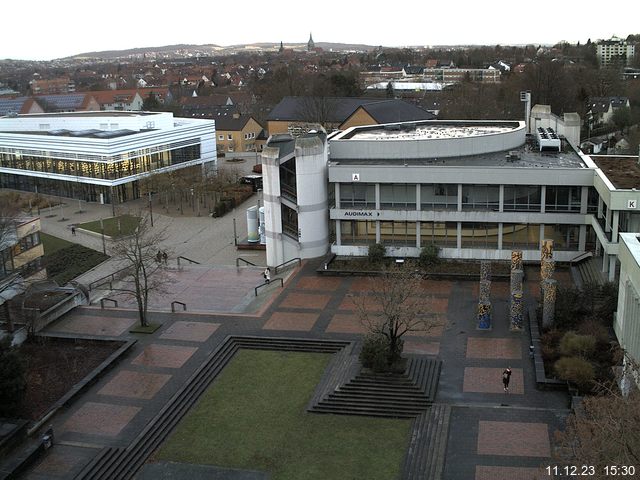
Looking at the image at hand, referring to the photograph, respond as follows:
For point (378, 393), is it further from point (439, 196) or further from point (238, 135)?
point (238, 135)

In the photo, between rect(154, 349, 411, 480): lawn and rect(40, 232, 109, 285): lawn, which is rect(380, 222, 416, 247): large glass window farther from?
rect(40, 232, 109, 285): lawn

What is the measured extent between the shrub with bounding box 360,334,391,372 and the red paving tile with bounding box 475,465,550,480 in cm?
608

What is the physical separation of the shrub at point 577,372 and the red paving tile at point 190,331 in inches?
581

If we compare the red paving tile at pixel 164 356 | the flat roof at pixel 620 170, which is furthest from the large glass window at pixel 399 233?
the red paving tile at pixel 164 356

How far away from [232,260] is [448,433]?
24.0 m

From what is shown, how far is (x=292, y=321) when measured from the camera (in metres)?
32.5

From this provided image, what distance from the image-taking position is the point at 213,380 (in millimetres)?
27609

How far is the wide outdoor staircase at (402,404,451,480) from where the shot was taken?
825 inches

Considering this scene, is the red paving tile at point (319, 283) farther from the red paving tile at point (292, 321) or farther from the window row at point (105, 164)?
the window row at point (105, 164)

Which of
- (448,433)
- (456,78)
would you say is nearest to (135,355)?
(448,433)

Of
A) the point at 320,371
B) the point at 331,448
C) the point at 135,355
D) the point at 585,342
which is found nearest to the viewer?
the point at 331,448

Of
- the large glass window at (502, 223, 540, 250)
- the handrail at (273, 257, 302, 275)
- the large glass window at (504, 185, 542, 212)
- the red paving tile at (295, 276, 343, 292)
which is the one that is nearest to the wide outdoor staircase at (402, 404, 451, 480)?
the red paving tile at (295, 276, 343, 292)

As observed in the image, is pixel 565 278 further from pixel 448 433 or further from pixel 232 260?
pixel 232 260

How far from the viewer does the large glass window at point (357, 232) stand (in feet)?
135
